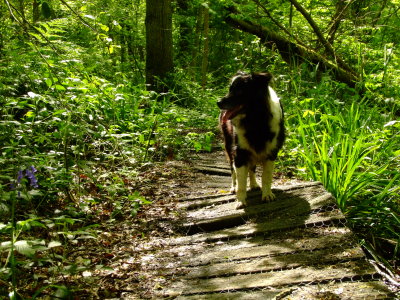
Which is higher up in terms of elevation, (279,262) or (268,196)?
(268,196)

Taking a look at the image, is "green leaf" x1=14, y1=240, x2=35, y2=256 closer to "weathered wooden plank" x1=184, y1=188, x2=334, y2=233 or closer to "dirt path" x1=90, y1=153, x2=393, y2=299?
"dirt path" x1=90, y1=153, x2=393, y2=299

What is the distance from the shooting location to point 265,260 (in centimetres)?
260

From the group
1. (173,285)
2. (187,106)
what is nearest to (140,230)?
(173,285)

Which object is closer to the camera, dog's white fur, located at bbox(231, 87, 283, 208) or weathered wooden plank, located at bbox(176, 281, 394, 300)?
weathered wooden plank, located at bbox(176, 281, 394, 300)

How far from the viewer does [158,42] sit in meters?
8.62

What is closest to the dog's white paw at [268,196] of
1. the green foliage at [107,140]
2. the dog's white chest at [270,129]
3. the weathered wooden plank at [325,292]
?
the dog's white chest at [270,129]

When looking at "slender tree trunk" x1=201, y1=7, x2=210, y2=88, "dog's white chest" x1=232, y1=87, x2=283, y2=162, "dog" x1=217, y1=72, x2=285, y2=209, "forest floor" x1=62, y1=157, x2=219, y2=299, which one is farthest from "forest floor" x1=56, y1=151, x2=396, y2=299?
"slender tree trunk" x1=201, y1=7, x2=210, y2=88

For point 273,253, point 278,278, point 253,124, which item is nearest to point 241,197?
point 253,124

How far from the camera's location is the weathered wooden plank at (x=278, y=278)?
2.24 metres

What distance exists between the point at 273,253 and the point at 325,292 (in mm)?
614

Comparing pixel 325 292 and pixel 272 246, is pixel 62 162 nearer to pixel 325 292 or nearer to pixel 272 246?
pixel 272 246

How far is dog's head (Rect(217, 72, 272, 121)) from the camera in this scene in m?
3.61

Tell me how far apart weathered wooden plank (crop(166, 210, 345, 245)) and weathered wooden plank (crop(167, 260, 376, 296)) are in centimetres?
60

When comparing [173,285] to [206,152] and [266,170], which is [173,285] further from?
[206,152]
